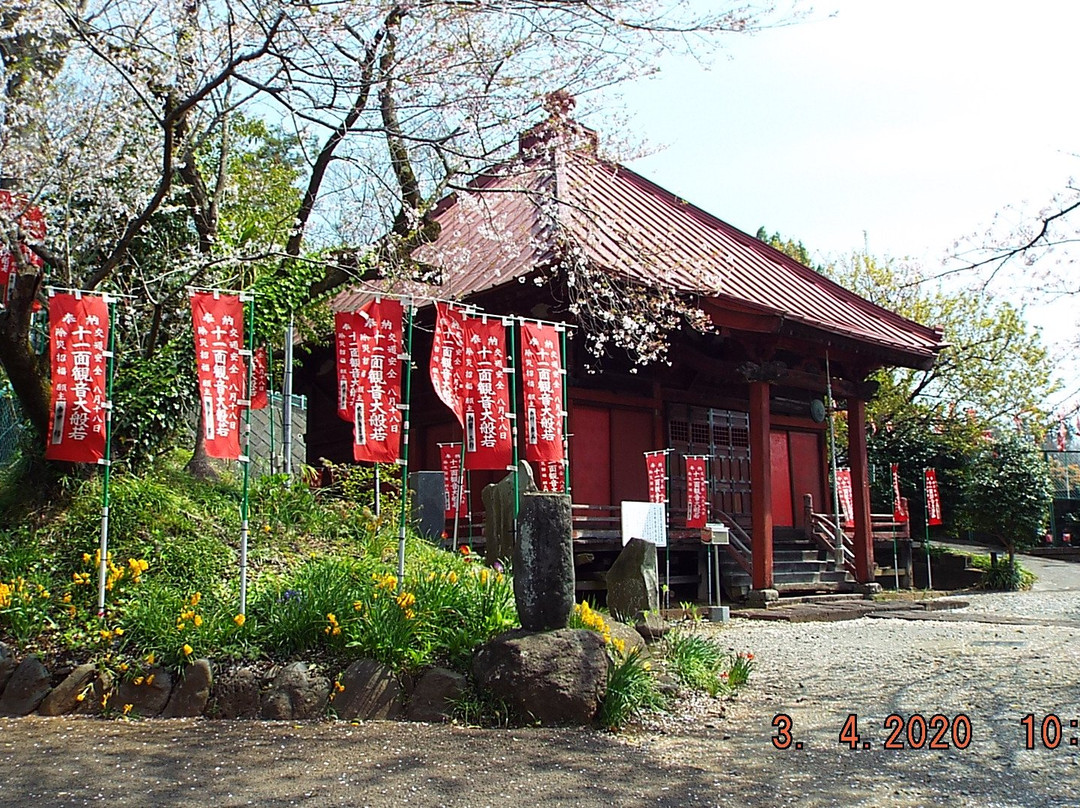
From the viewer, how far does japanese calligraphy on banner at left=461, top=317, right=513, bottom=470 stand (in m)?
9.40

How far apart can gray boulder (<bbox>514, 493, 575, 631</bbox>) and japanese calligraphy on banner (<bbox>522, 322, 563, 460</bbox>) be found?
3561 millimetres

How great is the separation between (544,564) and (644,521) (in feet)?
16.6

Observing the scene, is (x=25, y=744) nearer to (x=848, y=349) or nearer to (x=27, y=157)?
(x=27, y=157)

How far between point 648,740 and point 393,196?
6.19 metres

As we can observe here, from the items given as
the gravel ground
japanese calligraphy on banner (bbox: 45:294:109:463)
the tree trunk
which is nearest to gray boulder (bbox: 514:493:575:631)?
the gravel ground

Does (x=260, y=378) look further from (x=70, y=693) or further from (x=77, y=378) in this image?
(x=70, y=693)

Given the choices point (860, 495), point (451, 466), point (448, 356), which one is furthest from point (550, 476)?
point (860, 495)

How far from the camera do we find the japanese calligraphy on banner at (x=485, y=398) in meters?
9.40

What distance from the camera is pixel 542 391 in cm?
1024

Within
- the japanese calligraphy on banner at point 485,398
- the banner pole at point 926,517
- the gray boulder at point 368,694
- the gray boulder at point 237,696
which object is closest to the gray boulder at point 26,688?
the gray boulder at point 237,696

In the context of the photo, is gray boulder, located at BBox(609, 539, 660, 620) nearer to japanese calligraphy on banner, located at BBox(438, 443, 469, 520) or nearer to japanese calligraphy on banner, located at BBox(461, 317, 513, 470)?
japanese calligraphy on banner, located at BBox(461, 317, 513, 470)

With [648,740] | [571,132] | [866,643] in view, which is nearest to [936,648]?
[866,643]

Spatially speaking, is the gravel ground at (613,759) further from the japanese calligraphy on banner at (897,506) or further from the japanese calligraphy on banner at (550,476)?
the japanese calligraphy on banner at (897,506)

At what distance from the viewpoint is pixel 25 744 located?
5.66m
